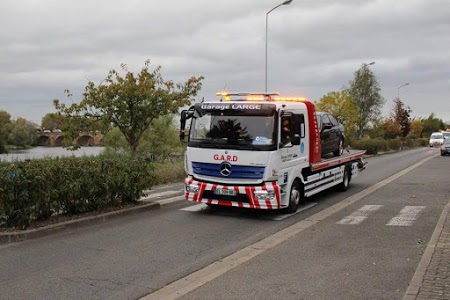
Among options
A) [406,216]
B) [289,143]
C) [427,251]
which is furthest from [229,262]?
[406,216]

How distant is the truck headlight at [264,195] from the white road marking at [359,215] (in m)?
1.48

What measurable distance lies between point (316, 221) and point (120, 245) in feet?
13.9

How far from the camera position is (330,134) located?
13906 mm

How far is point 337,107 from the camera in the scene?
41594 millimetres

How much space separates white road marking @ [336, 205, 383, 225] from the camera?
982 cm

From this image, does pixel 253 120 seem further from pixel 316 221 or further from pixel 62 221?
pixel 62 221

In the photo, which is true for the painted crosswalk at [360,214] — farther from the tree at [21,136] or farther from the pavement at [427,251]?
the tree at [21,136]

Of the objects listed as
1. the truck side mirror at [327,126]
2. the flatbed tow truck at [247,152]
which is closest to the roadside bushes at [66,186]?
the flatbed tow truck at [247,152]

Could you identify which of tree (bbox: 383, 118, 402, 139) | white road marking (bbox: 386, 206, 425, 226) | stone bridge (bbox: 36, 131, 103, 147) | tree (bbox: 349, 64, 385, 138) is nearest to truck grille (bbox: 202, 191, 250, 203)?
white road marking (bbox: 386, 206, 425, 226)

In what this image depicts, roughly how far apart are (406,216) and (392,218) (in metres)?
0.46

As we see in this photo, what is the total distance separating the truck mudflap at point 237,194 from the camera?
32.4ft

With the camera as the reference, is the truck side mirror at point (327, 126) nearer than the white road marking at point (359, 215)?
No

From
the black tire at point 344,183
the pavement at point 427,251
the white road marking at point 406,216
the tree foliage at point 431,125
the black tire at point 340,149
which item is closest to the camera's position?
the pavement at point 427,251

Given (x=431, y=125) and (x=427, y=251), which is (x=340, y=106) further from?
(x=431, y=125)
